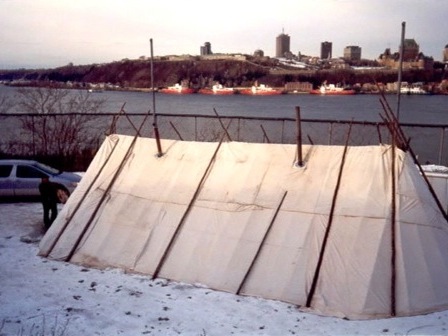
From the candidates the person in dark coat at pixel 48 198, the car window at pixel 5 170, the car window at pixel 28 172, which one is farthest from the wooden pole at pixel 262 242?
the car window at pixel 5 170

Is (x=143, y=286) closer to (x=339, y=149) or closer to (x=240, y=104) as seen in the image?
(x=339, y=149)

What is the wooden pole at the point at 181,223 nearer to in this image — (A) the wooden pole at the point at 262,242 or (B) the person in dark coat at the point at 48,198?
(A) the wooden pole at the point at 262,242

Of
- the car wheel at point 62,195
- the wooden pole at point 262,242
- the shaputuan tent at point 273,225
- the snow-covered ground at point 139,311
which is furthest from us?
the car wheel at point 62,195

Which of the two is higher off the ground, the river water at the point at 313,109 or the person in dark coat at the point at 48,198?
the person in dark coat at the point at 48,198

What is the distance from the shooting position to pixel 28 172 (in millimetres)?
17062

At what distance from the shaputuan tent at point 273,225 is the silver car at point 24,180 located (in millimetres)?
4149

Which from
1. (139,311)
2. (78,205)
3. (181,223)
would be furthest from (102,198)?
(139,311)

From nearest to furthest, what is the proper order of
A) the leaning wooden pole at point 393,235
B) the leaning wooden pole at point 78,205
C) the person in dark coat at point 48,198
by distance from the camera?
the leaning wooden pole at point 393,235
the leaning wooden pole at point 78,205
the person in dark coat at point 48,198

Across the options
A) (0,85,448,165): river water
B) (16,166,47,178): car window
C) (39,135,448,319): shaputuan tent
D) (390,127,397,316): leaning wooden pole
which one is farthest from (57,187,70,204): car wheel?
(390,127,397,316): leaning wooden pole

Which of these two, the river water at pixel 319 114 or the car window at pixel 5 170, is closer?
the car window at pixel 5 170

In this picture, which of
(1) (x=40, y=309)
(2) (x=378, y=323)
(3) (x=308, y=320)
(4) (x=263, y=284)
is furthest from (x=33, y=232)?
(2) (x=378, y=323)

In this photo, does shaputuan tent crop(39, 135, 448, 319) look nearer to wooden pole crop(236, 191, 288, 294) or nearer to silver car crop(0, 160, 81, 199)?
wooden pole crop(236, 191, 288, 294)

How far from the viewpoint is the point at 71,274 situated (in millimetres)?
10820

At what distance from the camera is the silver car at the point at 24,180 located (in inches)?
659
